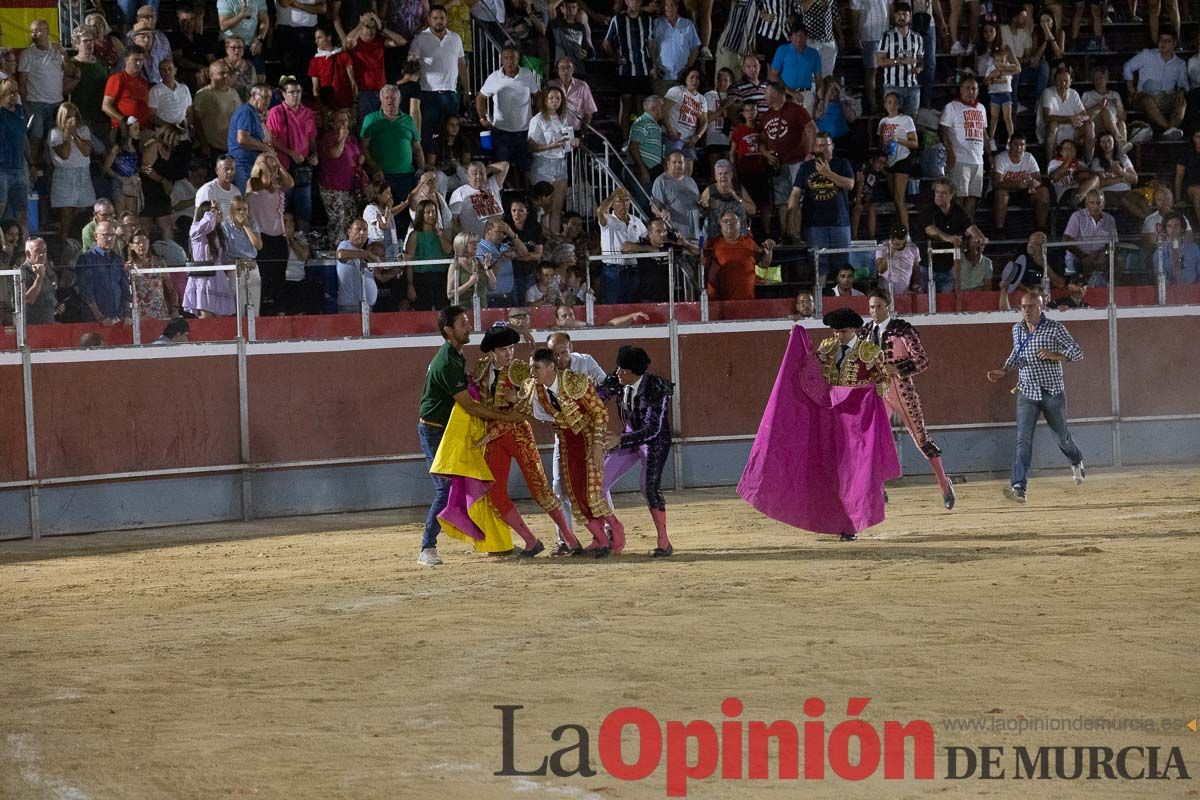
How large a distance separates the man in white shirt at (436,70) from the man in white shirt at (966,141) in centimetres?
510

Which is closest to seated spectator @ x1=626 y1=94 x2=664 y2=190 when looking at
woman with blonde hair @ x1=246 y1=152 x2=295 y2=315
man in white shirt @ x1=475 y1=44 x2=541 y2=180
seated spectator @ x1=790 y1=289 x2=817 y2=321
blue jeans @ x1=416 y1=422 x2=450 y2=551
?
man in white shirt @ x1=475 y1=44 x2=541 y2=180

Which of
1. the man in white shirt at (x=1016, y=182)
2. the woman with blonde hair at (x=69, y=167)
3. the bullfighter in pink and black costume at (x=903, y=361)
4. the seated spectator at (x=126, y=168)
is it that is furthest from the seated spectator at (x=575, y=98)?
the bullfighter in pink and black costume at (x=903, y=361)

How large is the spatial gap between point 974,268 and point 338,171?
18.4ft

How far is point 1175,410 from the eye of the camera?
16.3 m

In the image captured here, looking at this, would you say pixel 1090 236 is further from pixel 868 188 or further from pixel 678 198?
pixel 678 198

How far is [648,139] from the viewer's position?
1655 cm

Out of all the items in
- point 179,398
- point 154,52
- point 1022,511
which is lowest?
point 1022,511

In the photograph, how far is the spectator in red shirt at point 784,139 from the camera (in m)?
16.5

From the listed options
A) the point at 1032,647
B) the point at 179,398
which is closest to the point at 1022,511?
the point at 1032,647

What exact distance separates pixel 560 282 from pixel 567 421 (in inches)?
161

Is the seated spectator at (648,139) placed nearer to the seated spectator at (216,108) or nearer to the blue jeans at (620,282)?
the blue jeans at (620,282)

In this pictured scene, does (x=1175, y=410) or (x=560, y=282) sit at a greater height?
(x=560, y=282)

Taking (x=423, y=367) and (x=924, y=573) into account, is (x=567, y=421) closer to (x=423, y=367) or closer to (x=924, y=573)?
(x=924, y=573)

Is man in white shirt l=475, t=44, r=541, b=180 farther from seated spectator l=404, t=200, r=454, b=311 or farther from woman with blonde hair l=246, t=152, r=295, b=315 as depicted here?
woman with blonde hair l=246, t=152, r=295, b=315
